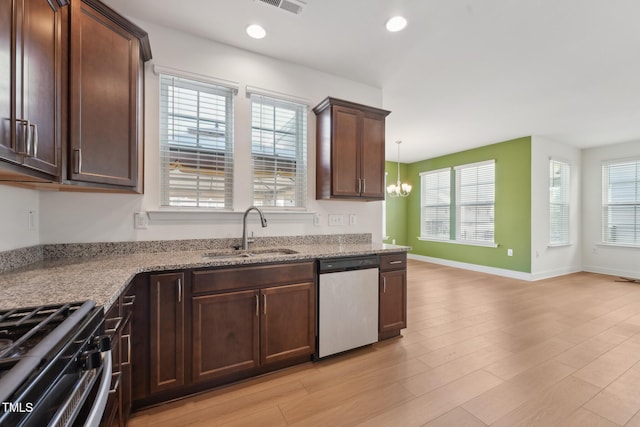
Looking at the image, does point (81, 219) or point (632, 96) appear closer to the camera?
point (81, 219)

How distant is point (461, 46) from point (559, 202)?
4966mm

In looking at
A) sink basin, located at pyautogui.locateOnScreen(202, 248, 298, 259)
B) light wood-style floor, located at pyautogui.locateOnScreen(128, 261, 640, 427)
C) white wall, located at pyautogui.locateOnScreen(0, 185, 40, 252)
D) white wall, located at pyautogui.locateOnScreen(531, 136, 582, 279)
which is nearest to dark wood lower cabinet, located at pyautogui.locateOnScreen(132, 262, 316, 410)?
light wood-style floor, located at pyautogui.locateOnScreen(128, 261, 640, 427)

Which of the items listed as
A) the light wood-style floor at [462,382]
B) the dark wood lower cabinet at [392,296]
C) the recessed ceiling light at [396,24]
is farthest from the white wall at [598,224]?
the recessed ceiling light at [396,24]

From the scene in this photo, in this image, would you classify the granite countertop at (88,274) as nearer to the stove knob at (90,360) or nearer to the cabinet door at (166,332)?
the cabinet door at (166,332)

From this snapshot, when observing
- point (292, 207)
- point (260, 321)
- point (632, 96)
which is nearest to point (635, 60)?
point (632, 96)

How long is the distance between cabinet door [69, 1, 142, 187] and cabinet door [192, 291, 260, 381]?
102 centimetres

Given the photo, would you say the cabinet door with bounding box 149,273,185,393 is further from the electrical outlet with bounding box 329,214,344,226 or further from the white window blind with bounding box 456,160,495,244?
the white window blind with bounding box 456,160,495,244

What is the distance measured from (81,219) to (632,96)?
20.0 ft

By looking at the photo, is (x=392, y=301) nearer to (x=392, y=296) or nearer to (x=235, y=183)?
(x=392, y=296)

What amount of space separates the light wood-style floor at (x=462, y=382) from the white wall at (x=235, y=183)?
1.24 meters

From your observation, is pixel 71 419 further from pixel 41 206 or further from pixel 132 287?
pixel 41 206

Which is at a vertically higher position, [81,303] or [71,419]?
[81,303]

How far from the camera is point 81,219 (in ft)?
6.51

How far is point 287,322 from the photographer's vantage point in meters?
2.07
